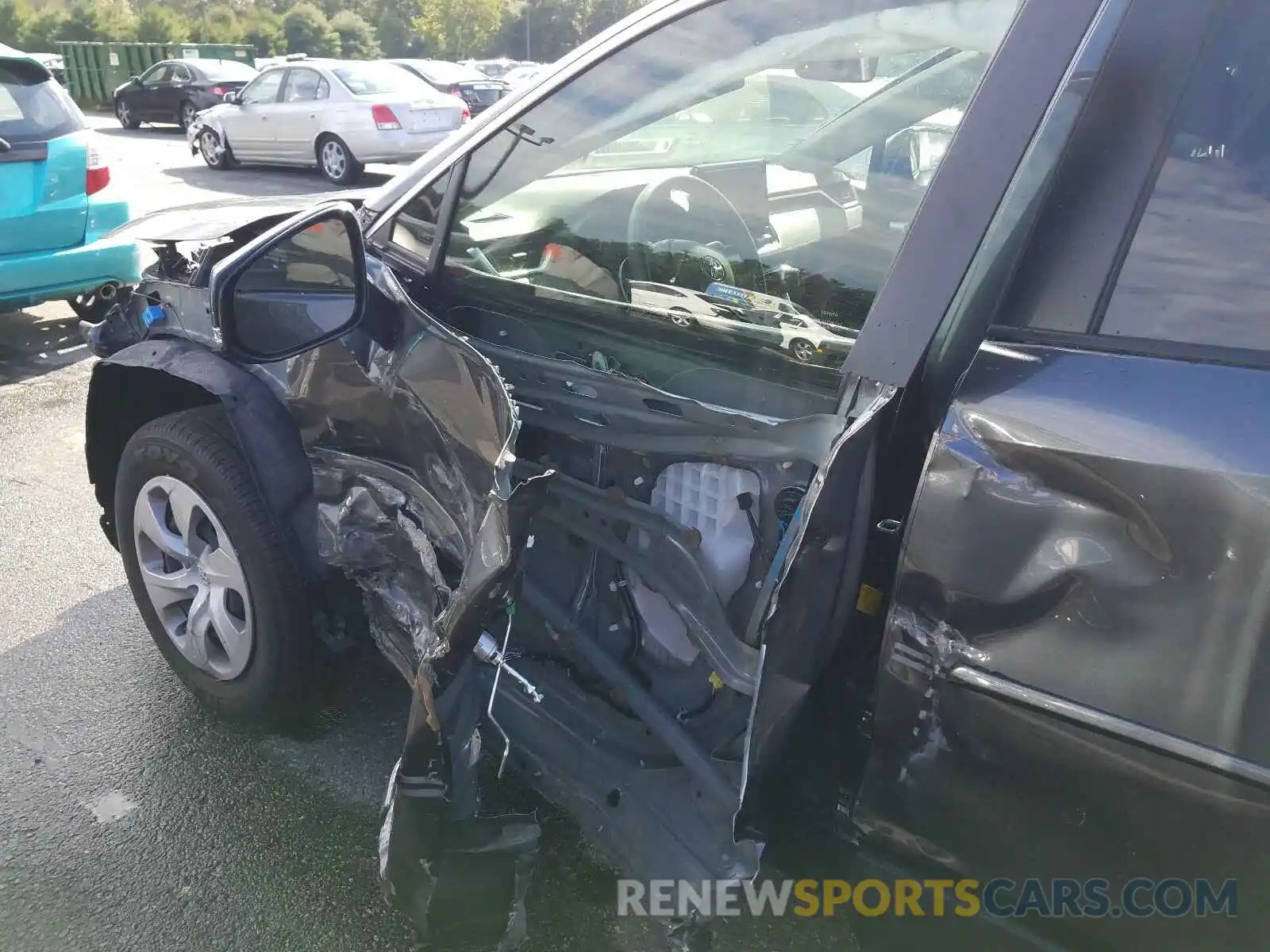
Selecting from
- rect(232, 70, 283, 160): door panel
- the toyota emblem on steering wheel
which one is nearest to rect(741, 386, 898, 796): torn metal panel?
the toyota emblem on steering wheel

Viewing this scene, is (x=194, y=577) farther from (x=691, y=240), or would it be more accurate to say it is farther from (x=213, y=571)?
(x=691, y=240)

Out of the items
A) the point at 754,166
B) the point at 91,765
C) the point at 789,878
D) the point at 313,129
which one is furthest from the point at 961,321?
the point at 313,129

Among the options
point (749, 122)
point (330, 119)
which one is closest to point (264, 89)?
point (330, 119)

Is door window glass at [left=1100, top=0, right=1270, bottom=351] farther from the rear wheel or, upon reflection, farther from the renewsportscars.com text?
the rear wheel

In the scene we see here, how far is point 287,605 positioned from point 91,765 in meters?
0.78

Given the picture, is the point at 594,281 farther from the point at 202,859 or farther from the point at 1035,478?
the point at 202,859

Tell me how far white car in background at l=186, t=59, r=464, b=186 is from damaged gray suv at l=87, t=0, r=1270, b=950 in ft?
34.8

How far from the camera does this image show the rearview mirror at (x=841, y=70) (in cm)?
190

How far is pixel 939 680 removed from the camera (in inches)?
55.4

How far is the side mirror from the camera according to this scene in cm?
209

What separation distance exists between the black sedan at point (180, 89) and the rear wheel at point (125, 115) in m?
0.02

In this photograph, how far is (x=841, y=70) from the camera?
195cm

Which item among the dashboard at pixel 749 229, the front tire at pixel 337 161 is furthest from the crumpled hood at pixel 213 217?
the front tire at pixel 337 161

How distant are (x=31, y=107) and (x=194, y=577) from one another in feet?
14.4
